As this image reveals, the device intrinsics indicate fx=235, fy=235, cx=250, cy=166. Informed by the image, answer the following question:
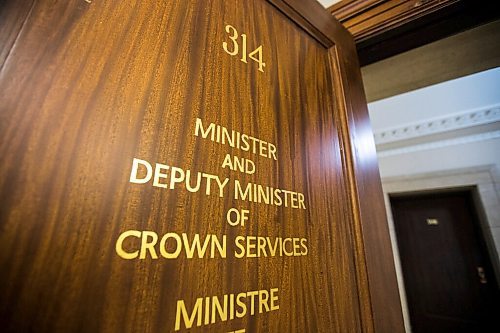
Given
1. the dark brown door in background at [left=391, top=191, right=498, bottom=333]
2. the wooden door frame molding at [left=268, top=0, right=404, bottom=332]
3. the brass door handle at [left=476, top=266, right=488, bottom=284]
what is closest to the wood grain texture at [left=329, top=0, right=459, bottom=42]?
the wooden door frame molding at [left=268, top=0, right=404, bottom=332]

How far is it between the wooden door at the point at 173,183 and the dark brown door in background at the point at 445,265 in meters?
3.10

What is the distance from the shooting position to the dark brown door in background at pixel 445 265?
2.63 metres

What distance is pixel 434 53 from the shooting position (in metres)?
1.28

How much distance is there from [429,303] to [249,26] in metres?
3.77

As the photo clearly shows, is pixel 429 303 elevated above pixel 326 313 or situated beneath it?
situated beneath

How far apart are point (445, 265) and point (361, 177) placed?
126 inches

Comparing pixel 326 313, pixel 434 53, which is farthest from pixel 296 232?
pixel 434 53

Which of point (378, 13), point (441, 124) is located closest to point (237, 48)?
point (378, 13)

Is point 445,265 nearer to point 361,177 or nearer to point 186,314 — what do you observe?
point 361,177

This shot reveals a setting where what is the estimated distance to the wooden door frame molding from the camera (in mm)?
558

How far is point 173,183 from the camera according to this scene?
35 cm

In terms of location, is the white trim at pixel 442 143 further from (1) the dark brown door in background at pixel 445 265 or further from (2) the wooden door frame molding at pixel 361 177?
(2) the wooden door frame molding at pixel 361 177

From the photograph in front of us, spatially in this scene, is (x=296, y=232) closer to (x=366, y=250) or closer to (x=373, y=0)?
(x=366, y=250)

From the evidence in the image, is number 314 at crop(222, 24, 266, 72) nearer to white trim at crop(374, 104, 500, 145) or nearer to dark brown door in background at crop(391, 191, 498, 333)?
white trim at crop(374, 104, 500, 145)
